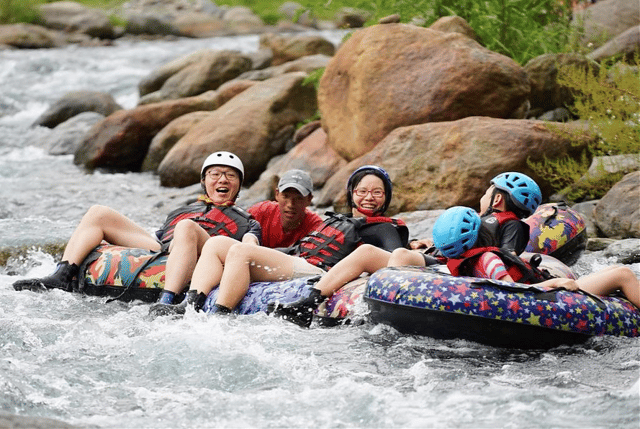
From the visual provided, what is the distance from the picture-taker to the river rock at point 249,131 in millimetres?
12664

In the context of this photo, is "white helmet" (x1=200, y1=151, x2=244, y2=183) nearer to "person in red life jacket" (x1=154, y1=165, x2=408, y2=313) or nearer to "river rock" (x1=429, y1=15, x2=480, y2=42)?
"person in red life jacket" (x1=154, y1=165, x2=408, y2=313)

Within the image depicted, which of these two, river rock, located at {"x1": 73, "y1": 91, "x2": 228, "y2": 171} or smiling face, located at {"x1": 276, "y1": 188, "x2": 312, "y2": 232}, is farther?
river rock, located at {"x1": 73, "y1": 91, "x2": 228, "y2": 171}

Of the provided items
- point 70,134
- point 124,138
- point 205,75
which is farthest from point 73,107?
point 124,138

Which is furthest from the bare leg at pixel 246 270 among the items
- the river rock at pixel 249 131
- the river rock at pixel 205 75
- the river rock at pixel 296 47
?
the river rock at pixel 296 47

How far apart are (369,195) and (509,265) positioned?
49.4 inches

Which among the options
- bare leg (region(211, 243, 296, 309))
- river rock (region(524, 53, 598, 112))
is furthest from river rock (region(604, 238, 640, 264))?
river rock (region(524, 53, 598, 112))

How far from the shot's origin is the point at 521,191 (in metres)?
5.97

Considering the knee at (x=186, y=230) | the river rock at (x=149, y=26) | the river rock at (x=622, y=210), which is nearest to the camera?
the knee at (x=186, y=230)

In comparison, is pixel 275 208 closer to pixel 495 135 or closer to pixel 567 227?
pixel 567 227

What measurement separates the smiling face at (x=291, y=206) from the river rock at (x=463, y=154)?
2592mm

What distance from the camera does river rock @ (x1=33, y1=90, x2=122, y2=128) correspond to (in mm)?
16750

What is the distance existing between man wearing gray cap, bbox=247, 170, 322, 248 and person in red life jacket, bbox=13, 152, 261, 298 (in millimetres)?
288

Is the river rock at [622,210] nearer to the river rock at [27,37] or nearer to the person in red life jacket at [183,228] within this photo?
the person in red life jacket at [183,228]

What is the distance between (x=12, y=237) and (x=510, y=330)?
577 centimetres
